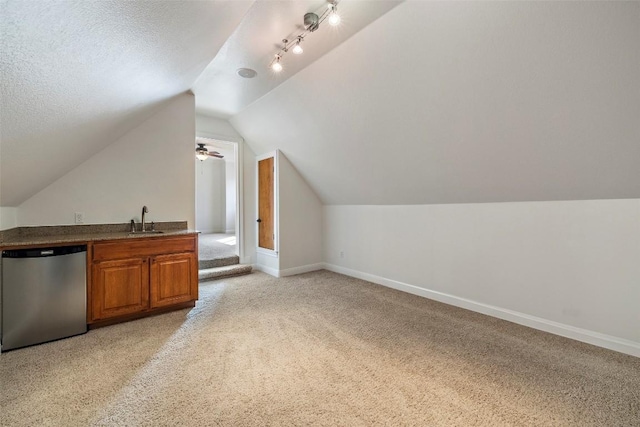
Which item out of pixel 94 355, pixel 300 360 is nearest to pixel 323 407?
pixel 300 360

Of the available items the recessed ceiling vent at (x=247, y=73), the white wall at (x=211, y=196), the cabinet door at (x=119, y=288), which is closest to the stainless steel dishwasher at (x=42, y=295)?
the cabinet door at (x=119, y=288)

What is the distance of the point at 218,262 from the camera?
15.9 ft

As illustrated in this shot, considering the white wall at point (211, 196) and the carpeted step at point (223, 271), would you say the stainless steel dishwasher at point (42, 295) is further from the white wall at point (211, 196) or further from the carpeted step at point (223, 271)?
the white wall at point (211, 196)

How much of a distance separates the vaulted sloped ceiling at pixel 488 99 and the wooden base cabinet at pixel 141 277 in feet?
7.83

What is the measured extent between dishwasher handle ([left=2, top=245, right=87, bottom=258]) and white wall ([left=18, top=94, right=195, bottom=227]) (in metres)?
0.72

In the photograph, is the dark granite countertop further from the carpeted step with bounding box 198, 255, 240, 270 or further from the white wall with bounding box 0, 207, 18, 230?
the carpeted step with bounding box 198, 255, 240, 270

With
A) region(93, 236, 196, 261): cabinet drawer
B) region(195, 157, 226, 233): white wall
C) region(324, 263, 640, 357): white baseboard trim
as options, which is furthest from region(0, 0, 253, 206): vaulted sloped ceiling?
region(195, 157, 226, 233): white wall

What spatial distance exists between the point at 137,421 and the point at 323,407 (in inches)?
42.1

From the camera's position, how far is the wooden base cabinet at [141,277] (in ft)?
9.05

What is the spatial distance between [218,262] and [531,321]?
176 inches

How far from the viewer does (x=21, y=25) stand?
1019mm

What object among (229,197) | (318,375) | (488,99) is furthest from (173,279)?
(229,197)

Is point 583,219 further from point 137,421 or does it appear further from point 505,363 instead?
point 137,421

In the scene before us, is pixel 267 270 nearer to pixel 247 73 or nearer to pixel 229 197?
pixel 247 73
